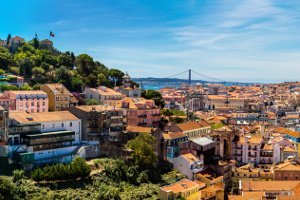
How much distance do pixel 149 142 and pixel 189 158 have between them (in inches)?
177

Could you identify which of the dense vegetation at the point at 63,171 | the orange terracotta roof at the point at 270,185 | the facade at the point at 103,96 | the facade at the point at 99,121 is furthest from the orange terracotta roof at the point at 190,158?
the facade at the point at 103,96

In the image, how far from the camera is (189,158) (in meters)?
41.2

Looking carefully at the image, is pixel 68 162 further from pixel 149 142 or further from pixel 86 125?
pixel 149 142

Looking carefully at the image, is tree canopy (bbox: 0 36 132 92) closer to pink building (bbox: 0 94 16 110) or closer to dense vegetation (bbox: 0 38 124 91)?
dense vegetation (bbox: 0 38 124 91)

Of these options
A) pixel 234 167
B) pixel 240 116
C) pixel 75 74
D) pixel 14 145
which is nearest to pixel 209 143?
pixel 234 167

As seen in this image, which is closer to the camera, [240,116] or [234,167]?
[234,167]

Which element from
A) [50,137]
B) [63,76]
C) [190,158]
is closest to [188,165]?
[190,158]

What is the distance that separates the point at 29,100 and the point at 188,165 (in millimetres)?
18130

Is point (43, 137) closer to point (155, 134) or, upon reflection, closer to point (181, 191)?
point (155, 134)

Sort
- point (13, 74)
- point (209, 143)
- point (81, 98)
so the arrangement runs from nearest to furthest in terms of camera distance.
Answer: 1. point (209, 143)
2. point (81, 98)
3. point (13, 74)

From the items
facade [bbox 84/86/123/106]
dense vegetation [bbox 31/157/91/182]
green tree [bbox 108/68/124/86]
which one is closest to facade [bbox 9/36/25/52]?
green tree [bbox 108/68/124/86]

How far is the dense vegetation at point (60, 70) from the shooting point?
57.4 m

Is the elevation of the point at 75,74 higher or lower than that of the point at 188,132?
higher

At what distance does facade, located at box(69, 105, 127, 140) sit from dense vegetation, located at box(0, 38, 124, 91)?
14353 millimetres
